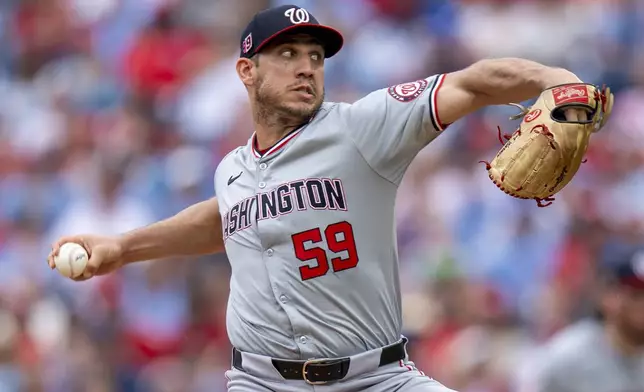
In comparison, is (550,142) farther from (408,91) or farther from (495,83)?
(408,91)

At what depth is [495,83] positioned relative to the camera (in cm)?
372

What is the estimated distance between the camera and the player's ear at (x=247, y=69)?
14.9 ft

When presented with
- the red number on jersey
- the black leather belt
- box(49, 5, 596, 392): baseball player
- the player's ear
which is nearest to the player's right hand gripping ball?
box(49, 5, 596, 392): baseball player

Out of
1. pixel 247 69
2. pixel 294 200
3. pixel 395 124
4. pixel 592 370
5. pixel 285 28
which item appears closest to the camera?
pixel 395 124

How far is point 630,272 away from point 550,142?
A: 1740mm

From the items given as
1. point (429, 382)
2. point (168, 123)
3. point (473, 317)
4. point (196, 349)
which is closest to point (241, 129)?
point (168, 123)

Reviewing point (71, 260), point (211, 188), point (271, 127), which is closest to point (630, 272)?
point (271, 127)

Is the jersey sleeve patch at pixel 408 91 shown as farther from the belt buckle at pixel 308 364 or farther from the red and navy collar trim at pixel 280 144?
the belt buckle at pixel 308 364

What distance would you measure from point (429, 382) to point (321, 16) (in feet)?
21.6

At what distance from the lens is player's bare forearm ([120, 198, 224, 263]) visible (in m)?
4.83

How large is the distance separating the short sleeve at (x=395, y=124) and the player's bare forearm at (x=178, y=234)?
938 millimetres

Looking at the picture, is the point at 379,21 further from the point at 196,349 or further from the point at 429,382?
the point at 429,382

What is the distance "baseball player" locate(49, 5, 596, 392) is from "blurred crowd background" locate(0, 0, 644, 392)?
9.83 ft

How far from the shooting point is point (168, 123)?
10336mm
